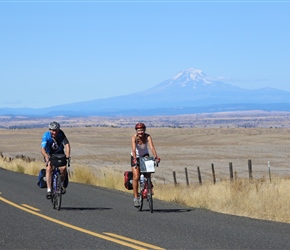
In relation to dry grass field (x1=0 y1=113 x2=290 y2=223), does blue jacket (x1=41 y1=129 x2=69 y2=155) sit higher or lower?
higher

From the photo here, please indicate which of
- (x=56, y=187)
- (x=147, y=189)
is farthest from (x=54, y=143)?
(x=147, y=189)

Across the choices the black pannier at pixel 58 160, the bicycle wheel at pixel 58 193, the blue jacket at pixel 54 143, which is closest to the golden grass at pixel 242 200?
the bicycle wheel at pixel 58 193

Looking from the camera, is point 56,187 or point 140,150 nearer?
point 140,150

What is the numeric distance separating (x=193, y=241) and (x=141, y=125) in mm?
4284

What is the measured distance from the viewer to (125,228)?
12.1 meters

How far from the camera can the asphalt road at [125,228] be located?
10.3m

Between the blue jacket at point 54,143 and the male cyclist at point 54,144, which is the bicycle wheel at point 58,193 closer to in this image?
the male cyclist at point 54,144

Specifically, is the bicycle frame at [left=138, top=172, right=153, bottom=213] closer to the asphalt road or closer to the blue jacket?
the asphalt road

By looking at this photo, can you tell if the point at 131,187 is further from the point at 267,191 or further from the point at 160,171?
the point at 160,171

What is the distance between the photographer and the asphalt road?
1032 centimetres

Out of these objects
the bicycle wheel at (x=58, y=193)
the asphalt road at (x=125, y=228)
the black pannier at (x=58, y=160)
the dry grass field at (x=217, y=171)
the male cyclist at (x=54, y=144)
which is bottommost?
the dry grass field at (x=217, y=171)

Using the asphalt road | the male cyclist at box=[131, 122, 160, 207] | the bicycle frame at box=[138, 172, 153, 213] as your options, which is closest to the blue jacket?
the asphalt road

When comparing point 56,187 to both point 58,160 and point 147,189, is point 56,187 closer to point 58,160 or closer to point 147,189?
point 58,160

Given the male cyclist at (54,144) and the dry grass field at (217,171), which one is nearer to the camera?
the male cyclist at (54,144)
